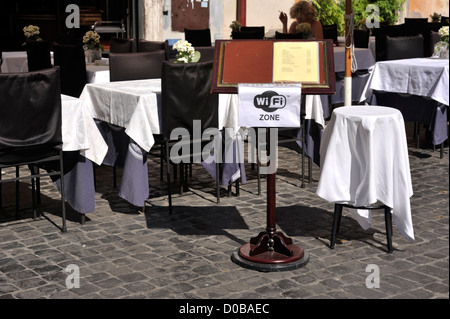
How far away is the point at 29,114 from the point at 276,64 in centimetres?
175

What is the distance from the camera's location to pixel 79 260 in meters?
4.67

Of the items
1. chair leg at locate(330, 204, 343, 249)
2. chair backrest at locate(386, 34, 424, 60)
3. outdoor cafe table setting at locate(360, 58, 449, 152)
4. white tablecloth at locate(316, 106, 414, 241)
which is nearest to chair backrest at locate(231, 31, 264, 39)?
chair backrest at locate(386, 34, 424, 60)

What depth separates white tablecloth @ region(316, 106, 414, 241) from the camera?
179 inches

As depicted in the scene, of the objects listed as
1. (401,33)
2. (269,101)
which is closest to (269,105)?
(269,101)

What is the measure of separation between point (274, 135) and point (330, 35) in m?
6.01

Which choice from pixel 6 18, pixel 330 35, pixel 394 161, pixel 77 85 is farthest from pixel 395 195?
pixel 6 18

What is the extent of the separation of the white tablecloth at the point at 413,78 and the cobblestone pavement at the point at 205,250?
1.11 m

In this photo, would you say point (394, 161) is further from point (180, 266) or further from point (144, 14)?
point (144, 14)

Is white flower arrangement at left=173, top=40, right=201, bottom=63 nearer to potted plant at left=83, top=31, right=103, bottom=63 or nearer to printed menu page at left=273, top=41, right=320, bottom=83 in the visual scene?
printed menu page at left=273, top=41, right=320, bottom=83

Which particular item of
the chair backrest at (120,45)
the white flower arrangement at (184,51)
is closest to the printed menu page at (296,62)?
the white flower arrangement at (184,51)

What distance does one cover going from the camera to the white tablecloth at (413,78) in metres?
7.16

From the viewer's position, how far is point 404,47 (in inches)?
321

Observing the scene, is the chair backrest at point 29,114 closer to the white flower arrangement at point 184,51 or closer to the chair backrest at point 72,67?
the white flower arrangement at point 184,51

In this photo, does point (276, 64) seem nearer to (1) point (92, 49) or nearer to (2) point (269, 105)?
(2) point (269, 105)
